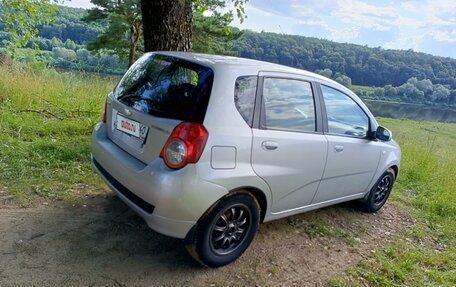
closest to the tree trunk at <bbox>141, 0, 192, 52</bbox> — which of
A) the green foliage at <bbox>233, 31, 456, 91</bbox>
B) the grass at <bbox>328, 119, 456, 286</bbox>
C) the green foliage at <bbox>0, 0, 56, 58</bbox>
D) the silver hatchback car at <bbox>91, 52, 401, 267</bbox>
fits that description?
the silver hatchback car at <bbox>91, 52, 401, 267</bbox>

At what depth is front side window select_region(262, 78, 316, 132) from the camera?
2910 mm

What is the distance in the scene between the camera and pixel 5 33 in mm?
13078

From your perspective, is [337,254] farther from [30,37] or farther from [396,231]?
[30,37]

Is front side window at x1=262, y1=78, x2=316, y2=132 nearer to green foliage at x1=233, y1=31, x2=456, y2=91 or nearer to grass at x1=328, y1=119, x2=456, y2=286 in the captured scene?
grass at x1=328, y1=119, x2=456, y2=286

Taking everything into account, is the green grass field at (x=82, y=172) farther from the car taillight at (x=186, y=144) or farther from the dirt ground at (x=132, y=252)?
the car taillight at (x=186, y=144)

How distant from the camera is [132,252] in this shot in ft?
9.44

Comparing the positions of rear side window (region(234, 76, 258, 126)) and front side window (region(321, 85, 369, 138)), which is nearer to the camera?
rear side window (region(234, 76, 258, 126))

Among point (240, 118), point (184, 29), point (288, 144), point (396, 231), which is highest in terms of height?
point (184, 29)

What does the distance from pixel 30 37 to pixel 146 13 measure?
969cm

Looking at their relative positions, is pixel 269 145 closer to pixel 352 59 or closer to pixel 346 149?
pixel 346 149

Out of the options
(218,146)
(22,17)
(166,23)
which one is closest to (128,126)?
(218,146)

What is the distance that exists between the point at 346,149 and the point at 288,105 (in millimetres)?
953

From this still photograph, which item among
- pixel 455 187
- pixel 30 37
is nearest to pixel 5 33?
pixel 30 37

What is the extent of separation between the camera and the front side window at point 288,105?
9.55 ft
